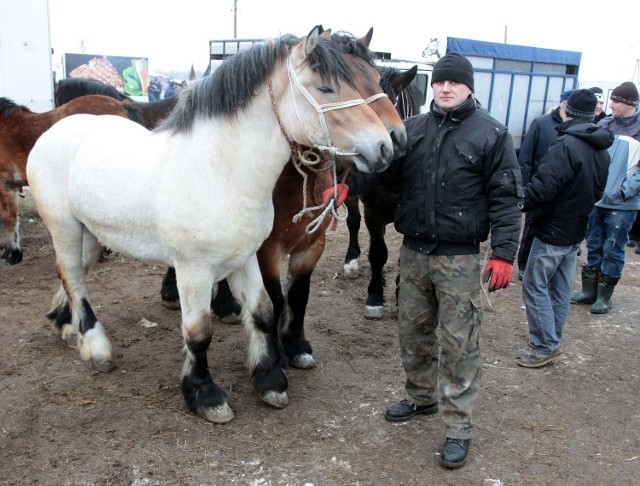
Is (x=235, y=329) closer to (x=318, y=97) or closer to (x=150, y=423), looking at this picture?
(x=150, y=423)

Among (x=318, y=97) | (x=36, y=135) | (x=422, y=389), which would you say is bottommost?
(x=422, y=389)

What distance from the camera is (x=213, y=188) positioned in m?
2.76

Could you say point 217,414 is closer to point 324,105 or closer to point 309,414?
point 309,414

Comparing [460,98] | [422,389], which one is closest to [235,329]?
[422,389]

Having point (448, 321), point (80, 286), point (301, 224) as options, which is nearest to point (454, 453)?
point (448, 321)

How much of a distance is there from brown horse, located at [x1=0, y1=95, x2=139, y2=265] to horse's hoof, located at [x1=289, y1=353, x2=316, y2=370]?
3.39m

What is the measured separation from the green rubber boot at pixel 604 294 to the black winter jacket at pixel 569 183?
1.58 meters

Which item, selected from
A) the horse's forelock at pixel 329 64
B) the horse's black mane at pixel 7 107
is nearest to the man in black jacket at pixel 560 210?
the horse's forelock at pixel 329 64

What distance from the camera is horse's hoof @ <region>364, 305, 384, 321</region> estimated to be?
4.82 m

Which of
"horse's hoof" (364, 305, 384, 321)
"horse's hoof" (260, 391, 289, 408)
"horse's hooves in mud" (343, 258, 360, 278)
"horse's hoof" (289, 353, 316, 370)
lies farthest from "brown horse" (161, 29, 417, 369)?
"horse's hooves in mud" (343, 258, 360, 278)

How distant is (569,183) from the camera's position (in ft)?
12.4

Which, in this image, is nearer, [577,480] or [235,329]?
[577,480]

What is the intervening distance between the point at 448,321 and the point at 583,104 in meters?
2.21

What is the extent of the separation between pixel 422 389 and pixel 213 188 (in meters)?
1.64
